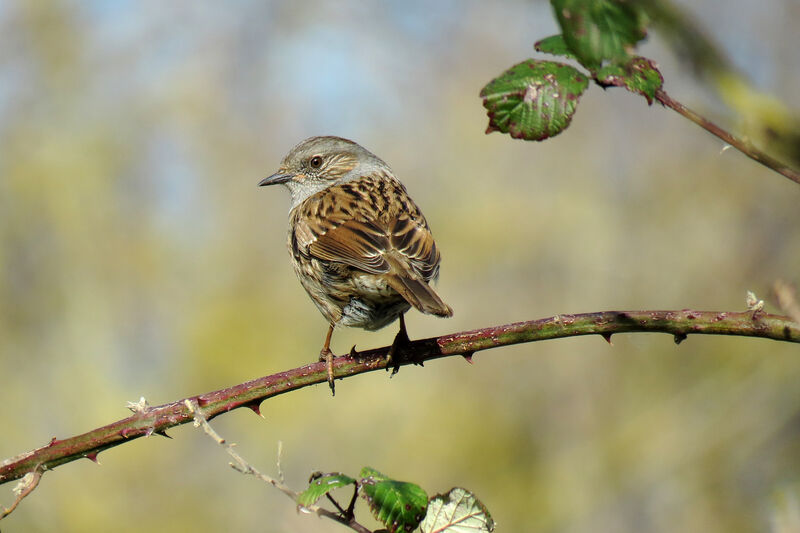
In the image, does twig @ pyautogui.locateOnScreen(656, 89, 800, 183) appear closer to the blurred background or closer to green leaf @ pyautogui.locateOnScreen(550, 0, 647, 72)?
green leaf @ pyautogui.locateOnScreen(550, 0, 647, 72)

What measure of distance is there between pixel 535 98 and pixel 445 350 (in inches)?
36.7

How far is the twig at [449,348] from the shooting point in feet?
7.38

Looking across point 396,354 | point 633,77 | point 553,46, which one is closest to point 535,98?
point 553,46

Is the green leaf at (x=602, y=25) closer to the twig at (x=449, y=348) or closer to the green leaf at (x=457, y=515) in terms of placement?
the twig at (x=449, y=348)

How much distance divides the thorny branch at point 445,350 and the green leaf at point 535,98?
543mm

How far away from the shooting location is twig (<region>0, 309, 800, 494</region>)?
2250mm

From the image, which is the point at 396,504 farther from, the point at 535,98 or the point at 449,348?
the point at 535,98

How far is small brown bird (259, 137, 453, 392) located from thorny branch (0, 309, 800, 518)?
1.84ft

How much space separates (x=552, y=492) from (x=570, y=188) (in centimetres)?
355

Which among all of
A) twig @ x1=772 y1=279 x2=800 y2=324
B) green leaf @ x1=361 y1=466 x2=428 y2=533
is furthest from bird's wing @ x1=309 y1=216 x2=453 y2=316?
twig @ x1=772 y1=279 x2=800 y2=324

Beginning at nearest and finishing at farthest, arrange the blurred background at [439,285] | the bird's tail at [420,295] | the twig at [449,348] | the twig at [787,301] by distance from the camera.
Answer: the twig at [787,301], the twig at [449,348], the bird's tail at [420,295], the blurred background at [439,285]

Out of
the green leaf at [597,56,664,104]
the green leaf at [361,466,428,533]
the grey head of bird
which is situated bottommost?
the green leaf at [361,466,428,533]

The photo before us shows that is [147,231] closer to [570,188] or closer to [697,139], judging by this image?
[570,188]

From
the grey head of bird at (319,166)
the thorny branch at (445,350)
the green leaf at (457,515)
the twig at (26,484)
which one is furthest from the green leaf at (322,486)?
the grey head of bird at (319,166)
